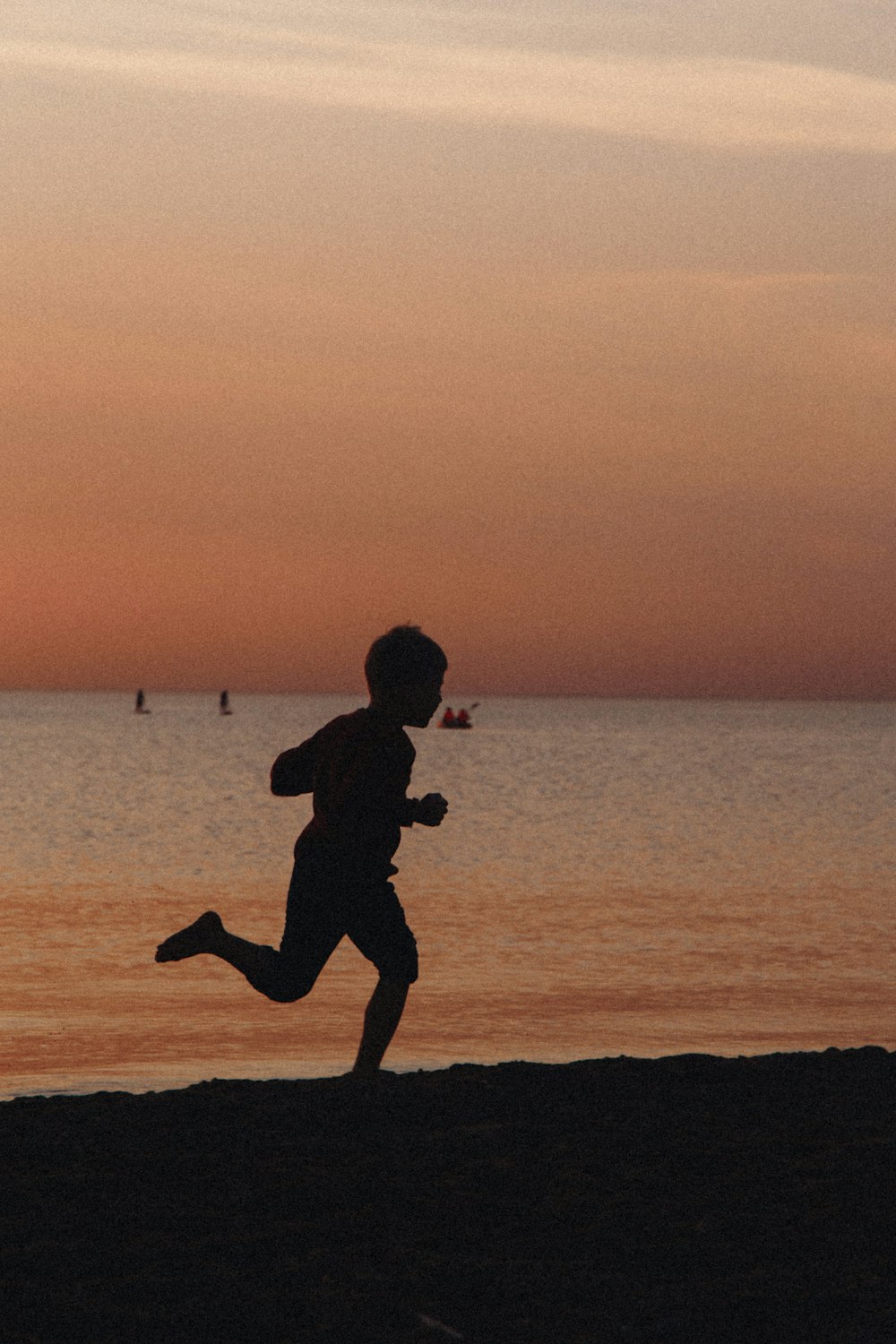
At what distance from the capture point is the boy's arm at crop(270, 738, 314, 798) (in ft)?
23.1

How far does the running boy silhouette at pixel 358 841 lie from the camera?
22.7 feet

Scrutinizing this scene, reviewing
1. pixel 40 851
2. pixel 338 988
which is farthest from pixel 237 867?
pixel 338 988

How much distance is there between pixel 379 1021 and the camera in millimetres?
7090

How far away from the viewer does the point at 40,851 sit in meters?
A: 25.8

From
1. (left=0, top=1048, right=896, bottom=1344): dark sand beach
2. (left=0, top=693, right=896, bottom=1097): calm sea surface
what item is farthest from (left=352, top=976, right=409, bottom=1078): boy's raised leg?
(left=0, top=693, right=896, bottom=1097): calm sea surface

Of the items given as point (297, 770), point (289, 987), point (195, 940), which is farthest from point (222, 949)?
point (297, 770)

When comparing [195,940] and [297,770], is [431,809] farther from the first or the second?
[195,940]

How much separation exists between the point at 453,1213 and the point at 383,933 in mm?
1814

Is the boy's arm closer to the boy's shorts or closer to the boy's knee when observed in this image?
the boy's shorts

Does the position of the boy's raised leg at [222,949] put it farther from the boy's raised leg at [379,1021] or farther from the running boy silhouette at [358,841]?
the boy's raised leg at [379,1021]

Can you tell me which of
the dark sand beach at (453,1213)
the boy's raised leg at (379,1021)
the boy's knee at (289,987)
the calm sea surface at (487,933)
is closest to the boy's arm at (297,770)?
the boy's knee at (289,987)

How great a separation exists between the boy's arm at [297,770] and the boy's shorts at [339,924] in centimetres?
31

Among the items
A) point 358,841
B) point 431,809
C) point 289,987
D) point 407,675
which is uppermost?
point 407,675

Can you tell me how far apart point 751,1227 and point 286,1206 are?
1.35 metres
